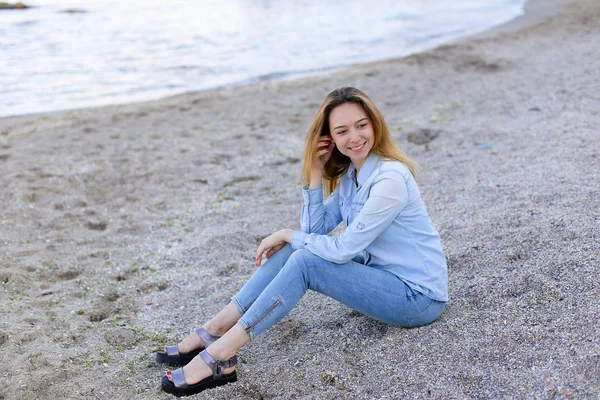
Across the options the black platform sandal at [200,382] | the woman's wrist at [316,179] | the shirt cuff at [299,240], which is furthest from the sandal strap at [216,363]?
the woman's wrist at [316,179]

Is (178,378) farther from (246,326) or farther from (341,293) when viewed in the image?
(341,293)

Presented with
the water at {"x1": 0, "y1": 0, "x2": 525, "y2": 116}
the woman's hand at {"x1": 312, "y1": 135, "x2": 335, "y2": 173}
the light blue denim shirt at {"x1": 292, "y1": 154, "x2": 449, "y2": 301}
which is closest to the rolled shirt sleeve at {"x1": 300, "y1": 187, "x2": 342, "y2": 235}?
the woman's hand at {"x1": 312, "y1": 135, "x2": 335, "y2": 173}

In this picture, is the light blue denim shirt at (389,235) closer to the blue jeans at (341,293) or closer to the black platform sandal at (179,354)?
the blue jeans at (341,293)

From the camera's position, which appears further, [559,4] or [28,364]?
[559,4]

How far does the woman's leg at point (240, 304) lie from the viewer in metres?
3.14

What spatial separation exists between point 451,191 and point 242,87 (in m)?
Result: 5.85

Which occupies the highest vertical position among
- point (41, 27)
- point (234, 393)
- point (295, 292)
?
point (41, 27)

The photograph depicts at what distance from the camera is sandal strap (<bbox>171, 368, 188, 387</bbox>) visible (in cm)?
286

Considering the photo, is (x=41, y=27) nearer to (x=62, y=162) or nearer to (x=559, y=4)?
(x=62, y=162)

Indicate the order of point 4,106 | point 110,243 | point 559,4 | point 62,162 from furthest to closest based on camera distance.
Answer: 1. point 559,4
2. point 4,106
3. point 62,162
4. point 110,243

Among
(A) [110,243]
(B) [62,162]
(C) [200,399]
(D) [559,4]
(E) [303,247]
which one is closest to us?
(C) [200,399]

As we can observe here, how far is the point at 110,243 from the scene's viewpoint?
4906 millimetres

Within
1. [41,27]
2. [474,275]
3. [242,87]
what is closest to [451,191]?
[474,275]

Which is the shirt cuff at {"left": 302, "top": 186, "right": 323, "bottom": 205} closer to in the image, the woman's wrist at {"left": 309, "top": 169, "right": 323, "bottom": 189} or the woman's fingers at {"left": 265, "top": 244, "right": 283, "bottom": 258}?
the woman's wrist at {"left": 309, "top": 169, "right": 323, "bottom": 189}
